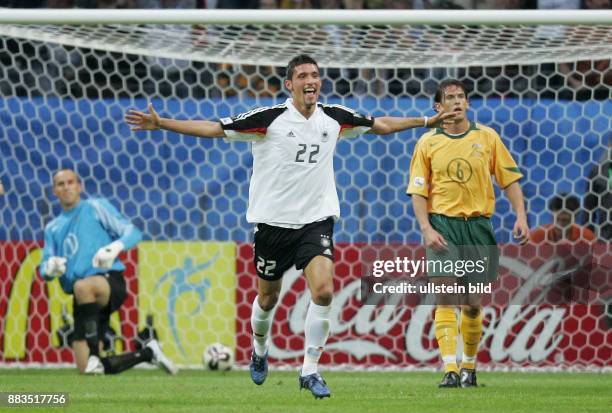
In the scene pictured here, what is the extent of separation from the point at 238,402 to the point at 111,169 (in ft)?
13.8

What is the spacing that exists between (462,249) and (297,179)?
153 cm

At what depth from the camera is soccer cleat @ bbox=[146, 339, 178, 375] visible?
10.2 meters

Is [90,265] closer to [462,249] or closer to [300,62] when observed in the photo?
[462,249]

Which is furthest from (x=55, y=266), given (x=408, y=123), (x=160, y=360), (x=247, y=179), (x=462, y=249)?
(x=408, y=123)

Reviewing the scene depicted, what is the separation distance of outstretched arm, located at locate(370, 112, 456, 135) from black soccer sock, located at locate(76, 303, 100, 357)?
3.16 m

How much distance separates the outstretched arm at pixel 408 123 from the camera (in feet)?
26.2

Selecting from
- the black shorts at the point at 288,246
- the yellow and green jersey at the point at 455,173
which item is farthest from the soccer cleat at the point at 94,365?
the yellow and green jersey at the point at 455,173

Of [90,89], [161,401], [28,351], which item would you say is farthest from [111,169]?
[161,401]

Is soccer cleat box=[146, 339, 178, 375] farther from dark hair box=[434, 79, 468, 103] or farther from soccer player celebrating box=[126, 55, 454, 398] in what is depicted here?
dark hair box=[434, 79, 468, 103]

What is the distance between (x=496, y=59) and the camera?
10586 mm

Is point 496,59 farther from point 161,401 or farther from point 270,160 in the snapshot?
point 161,401

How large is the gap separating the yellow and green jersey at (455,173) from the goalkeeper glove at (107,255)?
8.17ft

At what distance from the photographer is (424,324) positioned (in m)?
10.7

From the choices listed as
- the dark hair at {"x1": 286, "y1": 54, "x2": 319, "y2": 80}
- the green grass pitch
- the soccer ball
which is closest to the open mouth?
the dark hair at {"x1": 286, "y1": 54, "x2": 319, "y2": 80}
